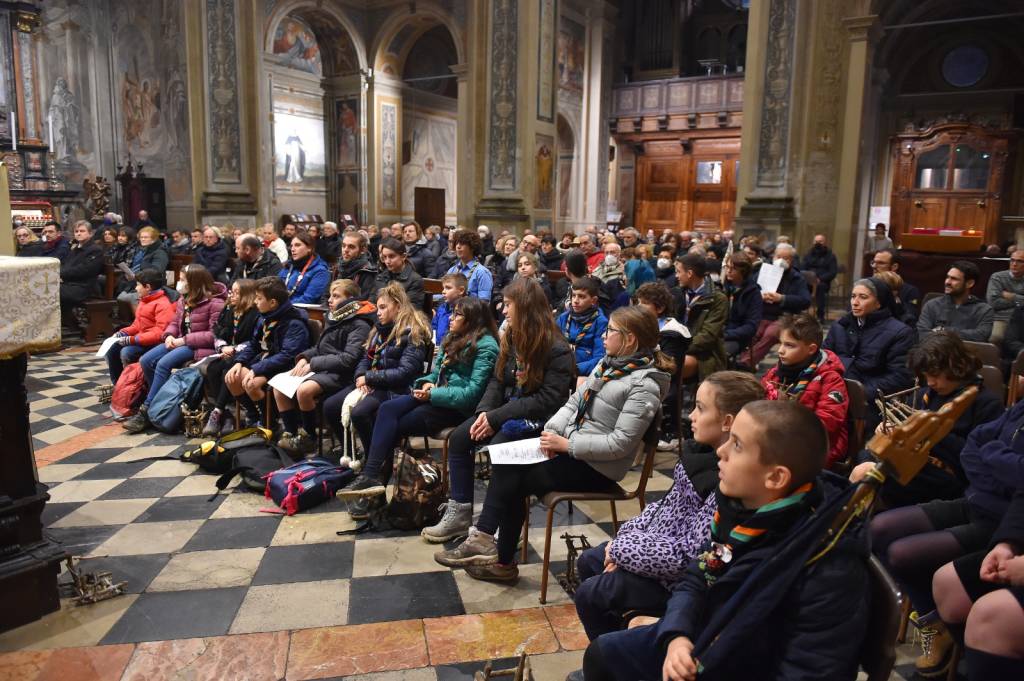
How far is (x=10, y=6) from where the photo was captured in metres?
14.4

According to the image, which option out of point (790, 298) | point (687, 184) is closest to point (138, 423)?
point (790, 298)

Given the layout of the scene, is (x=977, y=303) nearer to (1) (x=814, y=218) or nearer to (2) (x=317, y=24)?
(1) (x=814, y=218)

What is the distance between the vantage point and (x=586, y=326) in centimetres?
490

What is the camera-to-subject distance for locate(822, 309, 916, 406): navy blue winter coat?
175 inches

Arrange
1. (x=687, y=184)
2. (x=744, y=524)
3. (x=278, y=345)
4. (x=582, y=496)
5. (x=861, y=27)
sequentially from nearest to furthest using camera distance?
(x=744, y=524) < (x=582, y=496) < (x=278, y=345) < (x=861, y=27) < (x=687, y=184)

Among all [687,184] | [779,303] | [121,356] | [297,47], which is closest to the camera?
[121,356]

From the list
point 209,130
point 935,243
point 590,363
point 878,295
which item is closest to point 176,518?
point 590,363

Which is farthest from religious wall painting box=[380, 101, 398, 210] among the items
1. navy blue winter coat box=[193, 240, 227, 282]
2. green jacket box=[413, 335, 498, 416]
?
green jacket box=[413, 335, 498, 416]

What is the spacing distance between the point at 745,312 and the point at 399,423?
337cm

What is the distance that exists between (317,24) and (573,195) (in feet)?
26.2

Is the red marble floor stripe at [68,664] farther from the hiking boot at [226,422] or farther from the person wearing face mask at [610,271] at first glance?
the person wearing face mask at [610,271]

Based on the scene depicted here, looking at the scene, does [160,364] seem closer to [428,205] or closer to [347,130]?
[347,130]

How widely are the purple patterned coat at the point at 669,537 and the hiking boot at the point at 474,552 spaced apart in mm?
1174

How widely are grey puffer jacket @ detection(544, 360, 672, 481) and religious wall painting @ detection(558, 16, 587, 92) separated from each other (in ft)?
54.7
